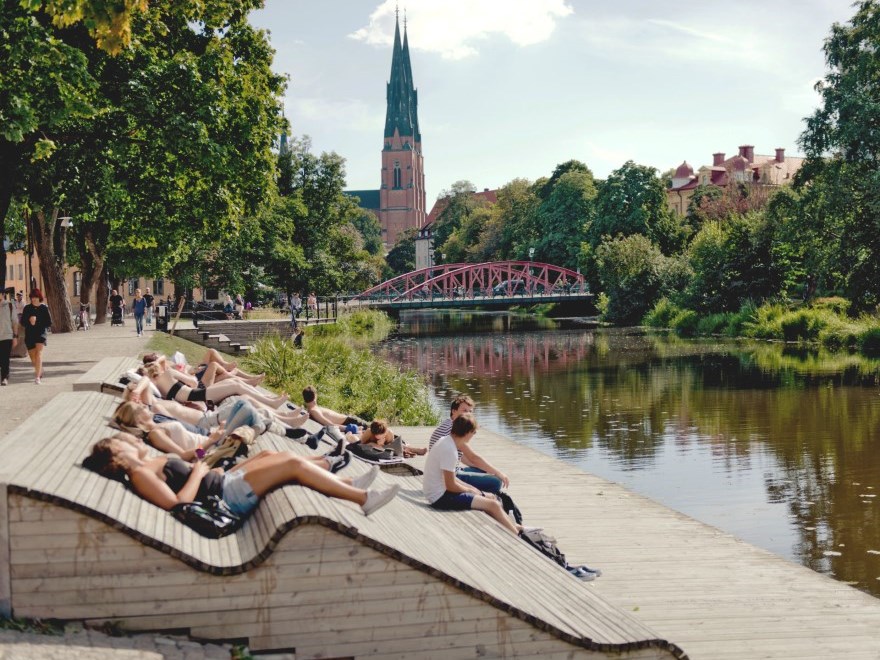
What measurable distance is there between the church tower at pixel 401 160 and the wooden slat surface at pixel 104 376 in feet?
473

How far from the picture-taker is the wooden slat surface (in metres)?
11.0

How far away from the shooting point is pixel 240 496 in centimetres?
625

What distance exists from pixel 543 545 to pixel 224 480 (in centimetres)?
244

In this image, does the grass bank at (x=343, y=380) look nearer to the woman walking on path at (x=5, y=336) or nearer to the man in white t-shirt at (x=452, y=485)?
the woman walking on path at (x=5, y=336)

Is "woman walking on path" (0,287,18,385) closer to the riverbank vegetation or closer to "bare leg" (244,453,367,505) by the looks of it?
"bare leg" (244,453,367,505)

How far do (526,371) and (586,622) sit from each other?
25795mm

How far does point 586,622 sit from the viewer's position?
5723 millimetres

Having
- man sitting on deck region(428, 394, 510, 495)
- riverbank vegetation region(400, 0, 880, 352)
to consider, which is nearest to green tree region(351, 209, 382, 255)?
riverbank vegetation region(400, 0, 880, 352)

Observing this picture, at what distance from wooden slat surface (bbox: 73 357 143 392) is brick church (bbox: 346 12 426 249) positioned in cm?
14485

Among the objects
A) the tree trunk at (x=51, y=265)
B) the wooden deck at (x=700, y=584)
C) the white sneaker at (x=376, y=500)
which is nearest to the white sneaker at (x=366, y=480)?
the white sneaker at (x=376, y=500)

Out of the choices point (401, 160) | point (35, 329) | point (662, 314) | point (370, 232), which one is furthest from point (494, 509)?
point (401, 160)

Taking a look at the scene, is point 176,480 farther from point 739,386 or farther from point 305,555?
point 739,386

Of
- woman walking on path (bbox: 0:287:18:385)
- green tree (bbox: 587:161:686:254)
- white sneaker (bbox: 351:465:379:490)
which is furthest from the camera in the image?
green tree (bbox: 587:161:686:254)

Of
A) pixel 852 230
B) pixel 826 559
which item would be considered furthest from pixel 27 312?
pixel 852 230
